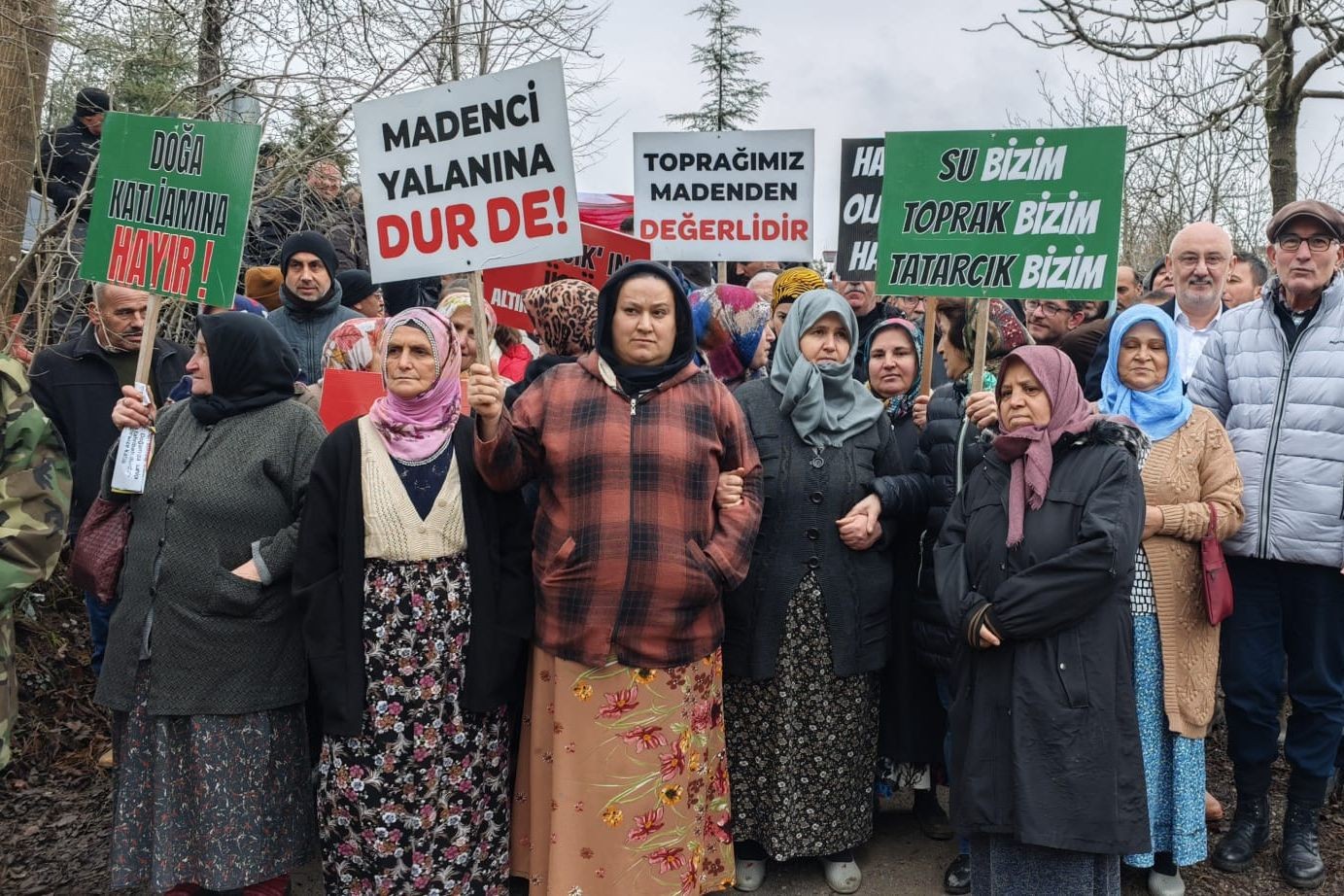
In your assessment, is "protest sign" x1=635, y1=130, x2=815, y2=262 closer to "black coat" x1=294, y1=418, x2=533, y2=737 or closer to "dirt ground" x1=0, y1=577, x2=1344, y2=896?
"black coat" x1=294, y1=418, x2=533, y2=737

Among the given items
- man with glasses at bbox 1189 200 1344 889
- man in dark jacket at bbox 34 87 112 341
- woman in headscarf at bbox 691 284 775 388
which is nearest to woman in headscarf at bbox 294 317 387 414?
woman in headscarf at bbox 691 284 775 388

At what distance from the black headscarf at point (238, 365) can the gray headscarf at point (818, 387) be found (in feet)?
5.82

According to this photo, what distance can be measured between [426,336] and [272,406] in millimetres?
665

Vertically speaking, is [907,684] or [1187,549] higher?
[1187,549]

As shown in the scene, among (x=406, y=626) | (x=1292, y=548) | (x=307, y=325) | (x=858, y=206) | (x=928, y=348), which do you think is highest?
(x=858, y=206)

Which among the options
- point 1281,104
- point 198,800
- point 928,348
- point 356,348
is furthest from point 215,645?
point 1281,104

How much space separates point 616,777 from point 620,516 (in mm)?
825

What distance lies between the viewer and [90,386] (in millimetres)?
4660

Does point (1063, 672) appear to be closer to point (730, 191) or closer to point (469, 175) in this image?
point (469, 175)

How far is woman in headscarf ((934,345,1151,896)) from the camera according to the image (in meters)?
3.11

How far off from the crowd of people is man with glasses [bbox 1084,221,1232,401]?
91cm

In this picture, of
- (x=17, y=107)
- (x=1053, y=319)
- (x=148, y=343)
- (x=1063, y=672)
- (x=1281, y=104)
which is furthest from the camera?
(x=1281, y=104)

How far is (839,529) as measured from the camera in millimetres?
3771

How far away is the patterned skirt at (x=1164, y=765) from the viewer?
147 inches
